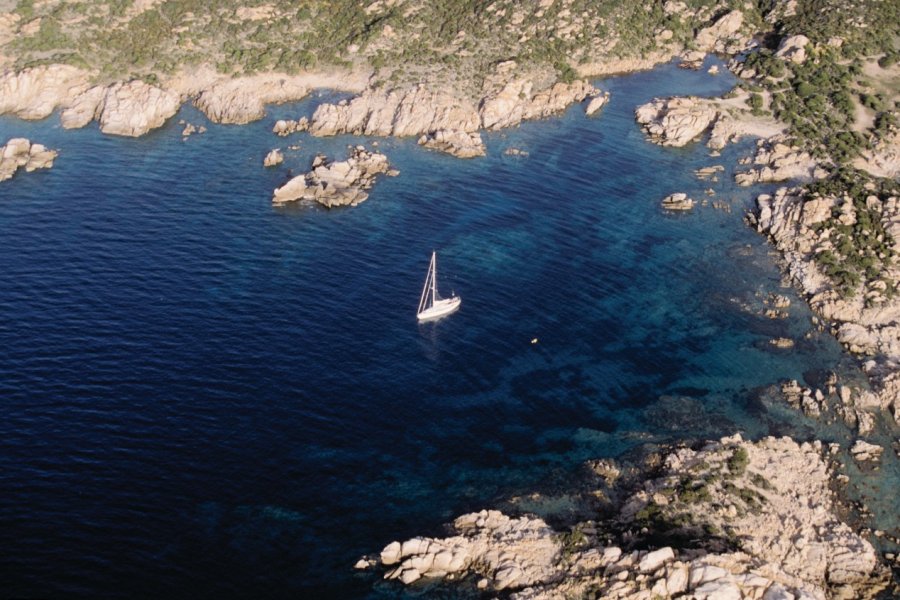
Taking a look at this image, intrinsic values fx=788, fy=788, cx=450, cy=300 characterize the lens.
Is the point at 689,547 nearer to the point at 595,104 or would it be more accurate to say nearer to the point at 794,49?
the point at 595,104

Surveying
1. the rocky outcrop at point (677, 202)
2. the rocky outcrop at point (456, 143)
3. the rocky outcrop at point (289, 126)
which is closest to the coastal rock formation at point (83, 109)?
the rocky outcrop at point (289, 126)

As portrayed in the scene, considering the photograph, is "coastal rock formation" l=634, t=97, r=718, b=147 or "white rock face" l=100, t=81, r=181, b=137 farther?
"white rock face" l=100, t=81, r=181, b=137

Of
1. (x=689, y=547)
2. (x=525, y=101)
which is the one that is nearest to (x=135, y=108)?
(x=525, y=101)

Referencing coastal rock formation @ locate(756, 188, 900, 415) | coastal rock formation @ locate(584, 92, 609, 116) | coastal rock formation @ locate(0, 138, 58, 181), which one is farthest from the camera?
coastal rock formation @ locate(584, 92, 609, 116)

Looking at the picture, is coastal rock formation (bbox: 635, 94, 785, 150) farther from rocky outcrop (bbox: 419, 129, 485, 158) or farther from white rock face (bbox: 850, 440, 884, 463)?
white rock face (bbox: 850, 440, 884, 463)

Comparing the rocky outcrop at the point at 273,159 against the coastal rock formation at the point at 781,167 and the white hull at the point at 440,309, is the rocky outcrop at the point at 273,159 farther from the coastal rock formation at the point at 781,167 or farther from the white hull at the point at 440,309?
the coastal rock formation at the point at 781,167

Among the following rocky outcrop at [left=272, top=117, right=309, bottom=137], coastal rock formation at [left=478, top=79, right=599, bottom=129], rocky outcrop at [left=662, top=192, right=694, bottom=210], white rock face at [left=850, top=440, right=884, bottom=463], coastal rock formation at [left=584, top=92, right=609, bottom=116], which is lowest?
white rock face at [left=850, top=440, right=884, bottom=463]

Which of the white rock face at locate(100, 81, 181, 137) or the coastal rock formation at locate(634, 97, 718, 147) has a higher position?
Result: the white rock face at locate(100, 81, 181, 137)

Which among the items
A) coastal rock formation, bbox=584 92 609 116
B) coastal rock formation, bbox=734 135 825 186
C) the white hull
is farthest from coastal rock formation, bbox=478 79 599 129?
the white hull
